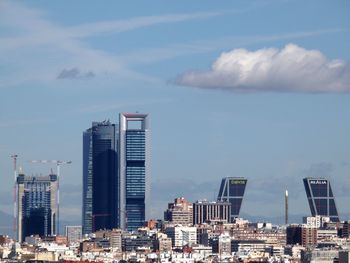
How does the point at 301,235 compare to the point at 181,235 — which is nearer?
the point at 301,235

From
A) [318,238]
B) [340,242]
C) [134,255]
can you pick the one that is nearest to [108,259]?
[134,255]

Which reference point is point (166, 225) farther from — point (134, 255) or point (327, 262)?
point (327, 262)

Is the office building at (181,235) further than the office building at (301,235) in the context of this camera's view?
Yes

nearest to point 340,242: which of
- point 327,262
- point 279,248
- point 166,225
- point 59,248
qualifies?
point 279,248

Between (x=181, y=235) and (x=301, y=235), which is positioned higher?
(x=181, y=235)

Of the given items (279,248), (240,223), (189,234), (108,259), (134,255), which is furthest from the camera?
(240,223)

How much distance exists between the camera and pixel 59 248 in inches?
6265

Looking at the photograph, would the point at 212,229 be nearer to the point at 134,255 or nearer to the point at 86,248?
the point at 86,248

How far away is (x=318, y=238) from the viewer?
17438 cm

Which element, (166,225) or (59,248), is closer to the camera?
(59,248)

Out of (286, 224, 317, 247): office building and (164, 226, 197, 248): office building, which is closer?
(286, 224, 317, 247): office building

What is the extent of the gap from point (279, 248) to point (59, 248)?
1766 centimetres

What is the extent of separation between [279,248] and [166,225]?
35.4 metres

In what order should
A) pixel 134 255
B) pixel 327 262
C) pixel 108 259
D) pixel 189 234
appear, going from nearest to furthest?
1. pixel 327 262
2. pixel 108 259
3. pixel 134 255
4. pixel 189 234
